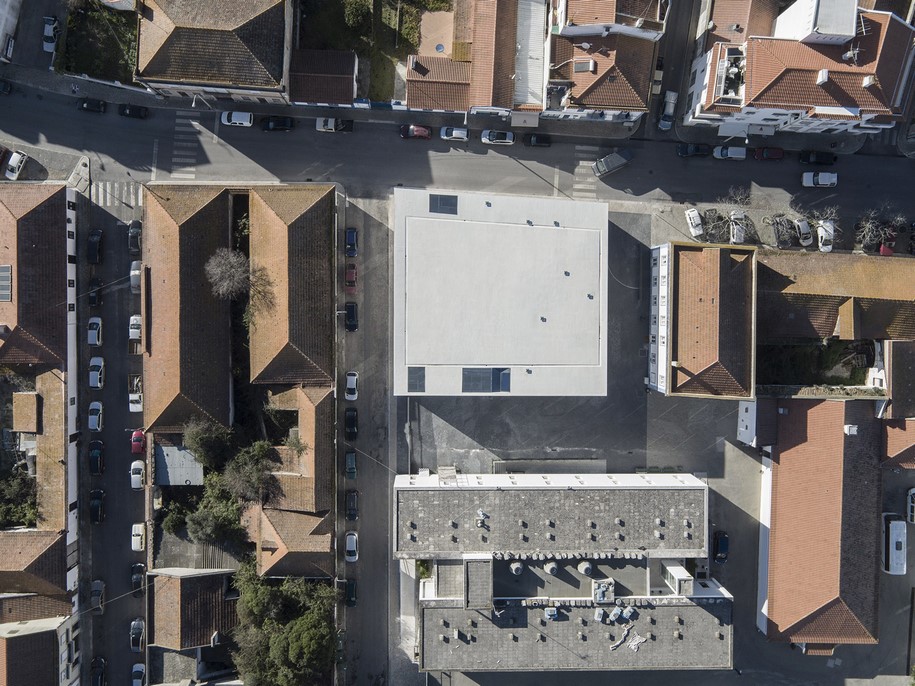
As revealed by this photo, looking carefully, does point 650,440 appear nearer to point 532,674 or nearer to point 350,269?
point 532,674

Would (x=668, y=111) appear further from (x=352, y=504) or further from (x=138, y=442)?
(x=138, y=442)

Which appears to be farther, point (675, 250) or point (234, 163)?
point (234, 163)

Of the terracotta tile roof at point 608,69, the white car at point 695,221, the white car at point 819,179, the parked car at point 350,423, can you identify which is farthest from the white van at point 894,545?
the parked car at point 350,423

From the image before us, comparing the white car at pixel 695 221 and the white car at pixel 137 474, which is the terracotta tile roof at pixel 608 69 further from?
the white car at pixel 137 474

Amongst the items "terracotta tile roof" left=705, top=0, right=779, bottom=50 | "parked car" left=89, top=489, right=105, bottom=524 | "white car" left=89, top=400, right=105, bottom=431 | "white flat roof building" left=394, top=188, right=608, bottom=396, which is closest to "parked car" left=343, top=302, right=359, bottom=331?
"white flat roof building" left=394, top=188, right=608, bottom=396

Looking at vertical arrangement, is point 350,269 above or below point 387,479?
above

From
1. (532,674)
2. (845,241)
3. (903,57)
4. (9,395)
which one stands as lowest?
(532,674)

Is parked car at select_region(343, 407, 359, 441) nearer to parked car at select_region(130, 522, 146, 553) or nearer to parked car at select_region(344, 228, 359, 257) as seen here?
parked car at select_region(344, 228, 359, 257)

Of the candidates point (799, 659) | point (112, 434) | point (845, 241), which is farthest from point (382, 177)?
point (799, 659)
